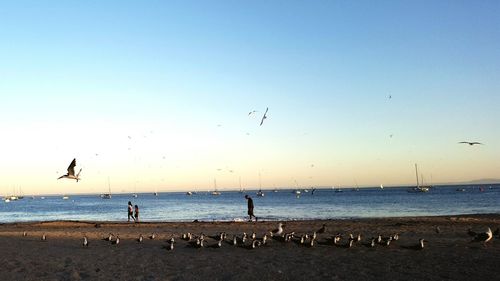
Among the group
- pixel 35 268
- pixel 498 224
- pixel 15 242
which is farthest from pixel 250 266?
pixel 498 224

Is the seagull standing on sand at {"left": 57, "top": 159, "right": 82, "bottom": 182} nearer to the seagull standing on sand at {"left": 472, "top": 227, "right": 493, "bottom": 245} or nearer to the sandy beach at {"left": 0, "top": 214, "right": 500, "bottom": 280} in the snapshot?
the sandy beach at {"left": 0, "top": 214, "right": 500, "bottom": 280}

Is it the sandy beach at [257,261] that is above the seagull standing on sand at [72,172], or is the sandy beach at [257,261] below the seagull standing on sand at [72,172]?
below

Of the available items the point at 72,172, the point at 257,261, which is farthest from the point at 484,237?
the point at 72,172

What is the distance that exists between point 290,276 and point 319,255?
4.26 meters

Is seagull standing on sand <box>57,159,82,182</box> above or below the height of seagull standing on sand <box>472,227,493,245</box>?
above

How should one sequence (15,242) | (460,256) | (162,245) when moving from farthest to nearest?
(15,242) < (162,245) < (460,256)

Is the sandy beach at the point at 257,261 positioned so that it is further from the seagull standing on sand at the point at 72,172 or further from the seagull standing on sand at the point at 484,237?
the seagull standing on sand at the point at 72,172

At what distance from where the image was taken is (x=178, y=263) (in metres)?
17.1

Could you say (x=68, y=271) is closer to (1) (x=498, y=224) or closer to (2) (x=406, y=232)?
(2) (x=406, y=232)

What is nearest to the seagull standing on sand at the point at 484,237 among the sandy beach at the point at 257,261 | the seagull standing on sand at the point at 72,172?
the sandy beach at the point at 257,261

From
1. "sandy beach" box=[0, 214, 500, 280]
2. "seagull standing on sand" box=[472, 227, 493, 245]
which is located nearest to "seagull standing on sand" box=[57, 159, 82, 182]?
"sandy beach" box=[0, 214, 500, 280]

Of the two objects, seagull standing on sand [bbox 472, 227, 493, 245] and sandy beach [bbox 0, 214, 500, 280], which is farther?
seagull standing on sand [bbox 472, 227, 493, 245]

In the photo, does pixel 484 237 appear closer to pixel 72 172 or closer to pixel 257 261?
pixel 257 261

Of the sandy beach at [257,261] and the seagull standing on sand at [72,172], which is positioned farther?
the seagull standing on sand at [72,172]
